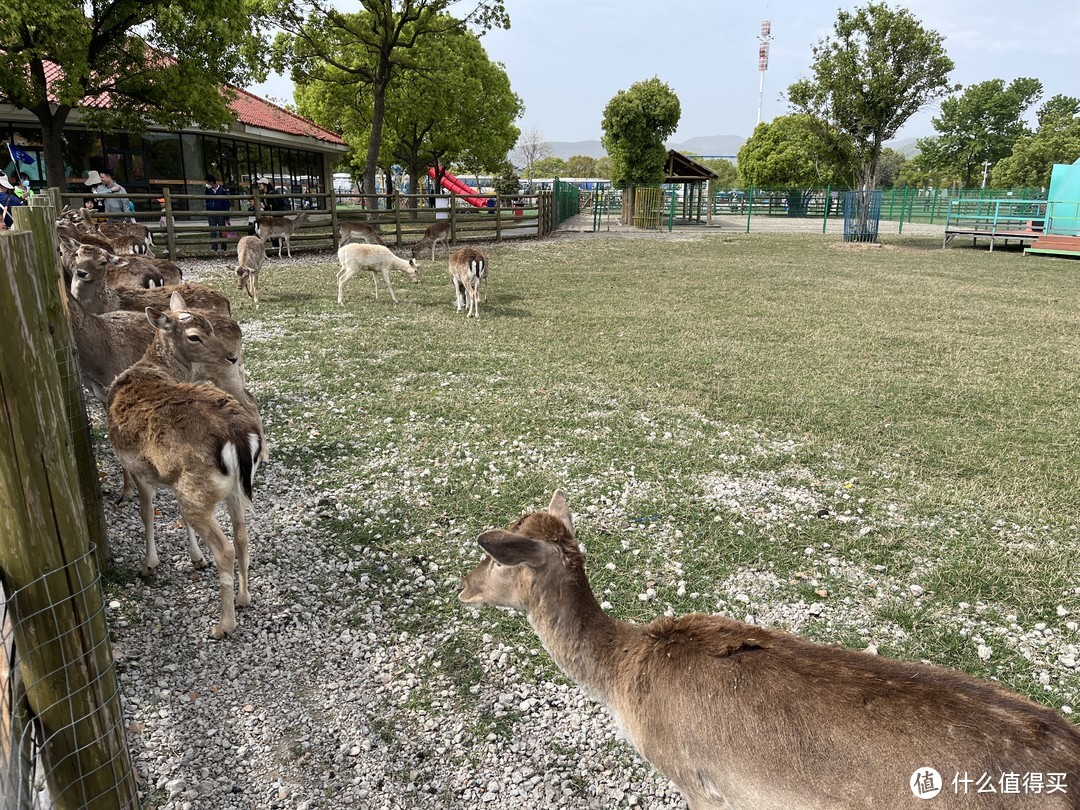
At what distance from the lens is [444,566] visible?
4.25 m

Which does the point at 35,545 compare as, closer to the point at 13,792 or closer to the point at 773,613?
the point at 13,792

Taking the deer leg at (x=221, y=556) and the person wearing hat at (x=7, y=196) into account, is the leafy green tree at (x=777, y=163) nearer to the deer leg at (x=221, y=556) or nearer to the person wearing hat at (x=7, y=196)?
the person wearing hat at (x=7, y=196)

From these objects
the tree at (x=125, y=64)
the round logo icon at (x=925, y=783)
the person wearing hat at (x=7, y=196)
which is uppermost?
the tree at (x=125, y=64)

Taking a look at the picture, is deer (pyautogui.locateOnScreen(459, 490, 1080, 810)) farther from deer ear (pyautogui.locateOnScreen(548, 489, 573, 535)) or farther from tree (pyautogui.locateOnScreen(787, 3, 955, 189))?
tree (pyautogui.locateOnScreen(787, 3, 955, 189))

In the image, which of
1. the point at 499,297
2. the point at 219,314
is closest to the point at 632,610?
the point at 219,314

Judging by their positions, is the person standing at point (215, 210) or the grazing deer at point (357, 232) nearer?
the person standing at point (215, 210)

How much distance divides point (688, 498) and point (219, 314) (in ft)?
14.2

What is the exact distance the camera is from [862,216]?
83.8 feet

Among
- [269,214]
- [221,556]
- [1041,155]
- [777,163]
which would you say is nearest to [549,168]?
[777,163]

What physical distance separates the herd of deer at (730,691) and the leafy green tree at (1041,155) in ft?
200

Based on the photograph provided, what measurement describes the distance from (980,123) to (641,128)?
58.1 m

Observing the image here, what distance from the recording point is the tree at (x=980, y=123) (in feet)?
241

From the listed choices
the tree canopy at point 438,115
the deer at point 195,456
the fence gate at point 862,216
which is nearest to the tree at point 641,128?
the tree canopy at point 438,115

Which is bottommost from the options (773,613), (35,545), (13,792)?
(773,613)
